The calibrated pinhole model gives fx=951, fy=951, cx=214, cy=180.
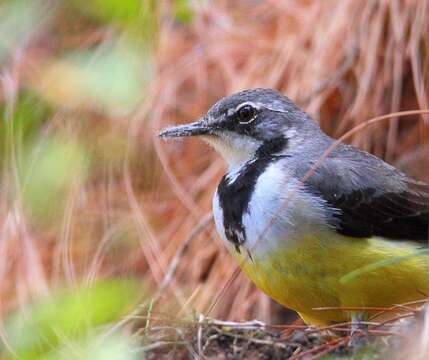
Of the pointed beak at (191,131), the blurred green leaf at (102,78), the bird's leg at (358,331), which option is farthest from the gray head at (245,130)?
the bird's leg at (358,331)

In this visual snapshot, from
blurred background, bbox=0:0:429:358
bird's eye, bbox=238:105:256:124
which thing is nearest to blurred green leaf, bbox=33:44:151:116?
blurred background, bbox=0:0:429:358

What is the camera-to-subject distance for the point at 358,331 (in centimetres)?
356

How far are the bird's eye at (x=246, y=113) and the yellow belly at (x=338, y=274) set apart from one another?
0.67 metres

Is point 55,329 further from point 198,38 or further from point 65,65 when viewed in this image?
→ point 198,38

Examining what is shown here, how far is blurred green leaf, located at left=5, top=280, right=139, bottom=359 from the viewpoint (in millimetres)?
2900

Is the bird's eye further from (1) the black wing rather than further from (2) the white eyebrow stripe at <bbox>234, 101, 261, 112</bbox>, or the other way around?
(1) the black wing

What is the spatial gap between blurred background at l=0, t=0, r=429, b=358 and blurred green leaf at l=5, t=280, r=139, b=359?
139cm

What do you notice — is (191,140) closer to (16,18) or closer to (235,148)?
(235,148)

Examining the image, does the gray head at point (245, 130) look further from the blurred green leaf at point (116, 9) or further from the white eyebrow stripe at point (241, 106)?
the blurred green leaf at point (116, 9)

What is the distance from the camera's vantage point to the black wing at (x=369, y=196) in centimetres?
383

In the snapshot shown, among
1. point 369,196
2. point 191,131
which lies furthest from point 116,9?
point 369,196

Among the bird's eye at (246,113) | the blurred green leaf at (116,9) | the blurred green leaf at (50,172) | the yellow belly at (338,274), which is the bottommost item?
the yellow belly at (338,274)

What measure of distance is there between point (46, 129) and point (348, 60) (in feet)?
6.11

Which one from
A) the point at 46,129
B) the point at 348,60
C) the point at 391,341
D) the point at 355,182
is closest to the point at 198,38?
the point at 348,60
